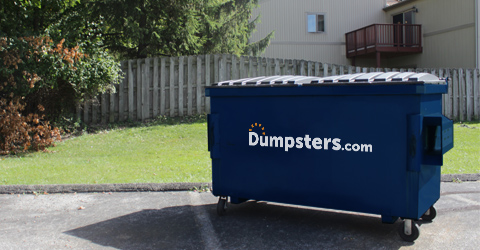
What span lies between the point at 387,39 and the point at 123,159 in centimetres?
1647

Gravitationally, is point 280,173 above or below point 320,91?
below

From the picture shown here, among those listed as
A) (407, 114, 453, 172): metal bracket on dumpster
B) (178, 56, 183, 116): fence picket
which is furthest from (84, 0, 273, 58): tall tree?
(407, 114, 453, 172): metal bracket on dumpster

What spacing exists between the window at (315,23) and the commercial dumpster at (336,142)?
62.9 ft

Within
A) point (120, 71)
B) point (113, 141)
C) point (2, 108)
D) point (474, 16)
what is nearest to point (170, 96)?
point (120, 71)

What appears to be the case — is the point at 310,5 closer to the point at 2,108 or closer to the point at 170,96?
the point at 170,96

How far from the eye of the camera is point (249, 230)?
4871 millimetres

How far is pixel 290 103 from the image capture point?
4.81 m

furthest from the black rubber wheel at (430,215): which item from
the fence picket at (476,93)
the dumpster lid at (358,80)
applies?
the fence picket at (476,93)

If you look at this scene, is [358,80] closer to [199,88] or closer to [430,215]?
[430,215]

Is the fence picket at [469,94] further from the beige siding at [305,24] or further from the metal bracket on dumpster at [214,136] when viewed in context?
the metal bracket on dumpster at [214,136]

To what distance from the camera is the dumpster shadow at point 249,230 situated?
4426 millimetres

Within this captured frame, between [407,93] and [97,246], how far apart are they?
3247 mm

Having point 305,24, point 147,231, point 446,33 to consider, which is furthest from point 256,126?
point 305,24

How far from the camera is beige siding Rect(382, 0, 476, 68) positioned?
19938 mm
